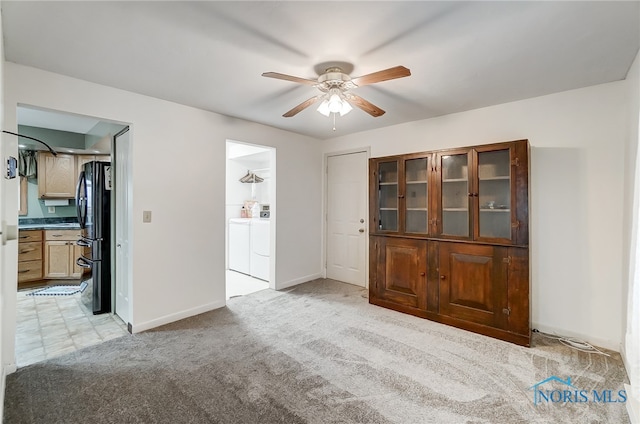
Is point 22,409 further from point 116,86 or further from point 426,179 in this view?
point 426,179

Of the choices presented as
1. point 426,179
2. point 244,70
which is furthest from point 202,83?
point 426,179

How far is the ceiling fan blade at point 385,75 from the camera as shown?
1866 millimetres

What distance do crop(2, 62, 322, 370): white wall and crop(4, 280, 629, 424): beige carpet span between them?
420mm

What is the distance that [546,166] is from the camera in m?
2.94

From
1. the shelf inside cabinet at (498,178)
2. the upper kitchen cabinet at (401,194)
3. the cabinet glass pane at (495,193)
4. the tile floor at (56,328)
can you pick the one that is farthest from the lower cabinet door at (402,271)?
the tile floor at (56,328)

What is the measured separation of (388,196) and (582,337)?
2291 millimetres

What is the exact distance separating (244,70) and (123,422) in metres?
2.54

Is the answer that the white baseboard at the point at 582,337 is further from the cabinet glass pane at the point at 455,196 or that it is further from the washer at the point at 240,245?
the washer at the point at 240,245

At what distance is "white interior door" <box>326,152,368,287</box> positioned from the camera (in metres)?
4.57

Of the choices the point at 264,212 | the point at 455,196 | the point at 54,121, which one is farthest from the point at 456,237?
the point at 54,121

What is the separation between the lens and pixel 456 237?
3.04 meters

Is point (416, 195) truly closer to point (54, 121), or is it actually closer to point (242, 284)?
point (242, 284)

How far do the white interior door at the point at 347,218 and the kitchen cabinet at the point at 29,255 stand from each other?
4494mm

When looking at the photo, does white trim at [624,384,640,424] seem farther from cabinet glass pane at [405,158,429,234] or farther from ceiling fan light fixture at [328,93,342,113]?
ceiling fan light fixture at [328,93,342,113]
